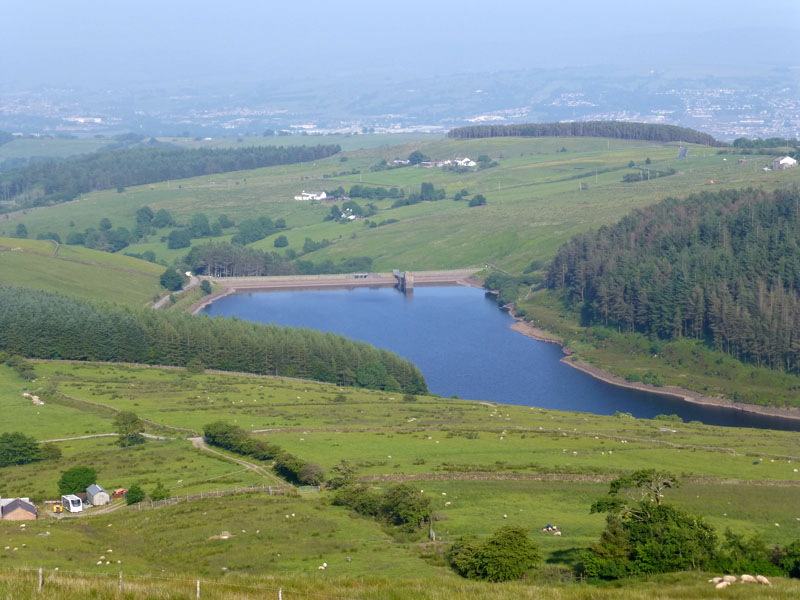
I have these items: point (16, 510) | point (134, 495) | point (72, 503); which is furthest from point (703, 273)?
point (16, 510)

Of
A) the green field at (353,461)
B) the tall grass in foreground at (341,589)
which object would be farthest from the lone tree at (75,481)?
the tall grass in foreground at (341,589)

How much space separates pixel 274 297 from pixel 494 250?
1510 inches

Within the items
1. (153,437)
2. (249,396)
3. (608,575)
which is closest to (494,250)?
(249,396)

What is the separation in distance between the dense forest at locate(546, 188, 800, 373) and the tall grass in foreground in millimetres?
86829

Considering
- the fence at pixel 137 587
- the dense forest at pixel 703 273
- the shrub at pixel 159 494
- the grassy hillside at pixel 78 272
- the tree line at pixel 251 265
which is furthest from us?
the tree line at pixel 251 265

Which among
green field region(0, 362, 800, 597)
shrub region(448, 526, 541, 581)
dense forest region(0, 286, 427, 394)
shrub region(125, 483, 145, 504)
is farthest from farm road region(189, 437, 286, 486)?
dense forest region(0, 286, 427, 394)

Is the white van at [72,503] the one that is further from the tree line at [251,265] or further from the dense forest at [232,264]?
the dense forest at [232,264]

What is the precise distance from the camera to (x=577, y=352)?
130125mm

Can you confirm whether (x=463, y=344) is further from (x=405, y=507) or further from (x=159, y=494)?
(x=405, y=507)

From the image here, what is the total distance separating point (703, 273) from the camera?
136 meters

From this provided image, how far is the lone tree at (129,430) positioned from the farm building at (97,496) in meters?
13.8

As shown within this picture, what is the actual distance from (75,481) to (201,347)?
173 ft

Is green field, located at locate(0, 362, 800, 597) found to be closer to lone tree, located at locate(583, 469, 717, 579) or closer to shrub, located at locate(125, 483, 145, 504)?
shrub, located at locate(125, 483, 145, 504)

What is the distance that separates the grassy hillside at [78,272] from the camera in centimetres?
15525
